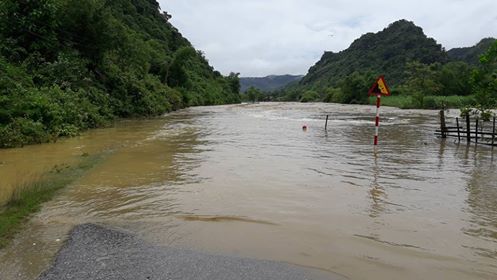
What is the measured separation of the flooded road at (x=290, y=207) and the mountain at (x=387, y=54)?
91.0 meters

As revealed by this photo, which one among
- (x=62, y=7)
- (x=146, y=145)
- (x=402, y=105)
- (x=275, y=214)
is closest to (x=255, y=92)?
(x=402, y=105)

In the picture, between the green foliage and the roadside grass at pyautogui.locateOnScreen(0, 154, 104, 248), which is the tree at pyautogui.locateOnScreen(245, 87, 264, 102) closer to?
the green foliage

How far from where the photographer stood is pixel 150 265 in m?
4.55

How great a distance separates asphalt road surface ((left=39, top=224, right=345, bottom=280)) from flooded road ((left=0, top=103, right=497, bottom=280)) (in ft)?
0.73

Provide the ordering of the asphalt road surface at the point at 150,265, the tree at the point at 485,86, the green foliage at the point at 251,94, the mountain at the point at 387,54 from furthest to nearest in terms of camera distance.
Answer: the green foliage at the point at 251,94
the mountain at the point at 387,54
the tree at the point at 485,86
the asphalt road surface at the point at 150,265

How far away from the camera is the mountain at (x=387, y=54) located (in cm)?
11488

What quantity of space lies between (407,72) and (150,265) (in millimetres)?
89862

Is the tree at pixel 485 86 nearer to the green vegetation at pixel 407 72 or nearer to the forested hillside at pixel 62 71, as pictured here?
the green vegetation at pixel 407 72

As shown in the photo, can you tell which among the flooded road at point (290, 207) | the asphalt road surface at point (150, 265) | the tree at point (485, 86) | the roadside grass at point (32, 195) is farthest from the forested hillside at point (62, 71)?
the tree at point (485, 86)

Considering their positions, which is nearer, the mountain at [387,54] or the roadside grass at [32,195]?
the roadside grass at [32,195]

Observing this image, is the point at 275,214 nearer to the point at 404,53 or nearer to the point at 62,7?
the point at 62,7

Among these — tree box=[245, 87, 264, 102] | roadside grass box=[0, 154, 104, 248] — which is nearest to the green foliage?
tree box=[245, 87, 264, 102]

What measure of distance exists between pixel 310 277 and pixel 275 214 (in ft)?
7.95

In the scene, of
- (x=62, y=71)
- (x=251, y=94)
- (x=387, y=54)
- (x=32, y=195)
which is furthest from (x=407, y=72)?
(x=32, y=195)
